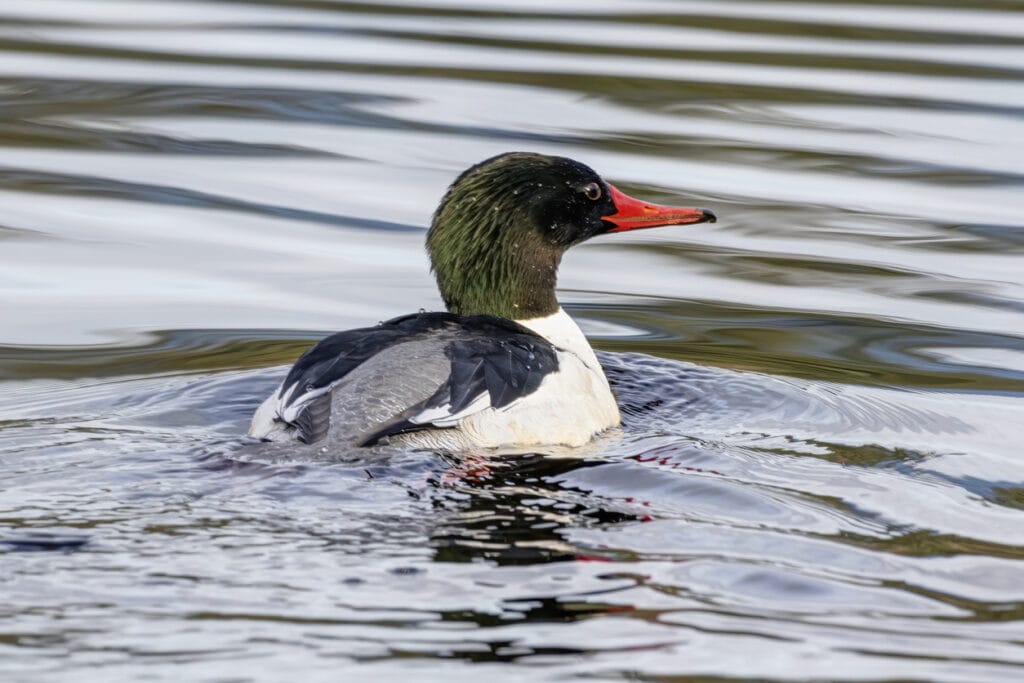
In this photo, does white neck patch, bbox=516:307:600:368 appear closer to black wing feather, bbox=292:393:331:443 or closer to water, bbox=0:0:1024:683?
water, bbox=0:0:1024:683

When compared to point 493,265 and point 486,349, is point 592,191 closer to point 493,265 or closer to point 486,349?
point 493,265

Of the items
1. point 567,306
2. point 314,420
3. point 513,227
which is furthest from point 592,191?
point 314,420

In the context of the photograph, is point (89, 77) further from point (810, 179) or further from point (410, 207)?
point (810, 179)

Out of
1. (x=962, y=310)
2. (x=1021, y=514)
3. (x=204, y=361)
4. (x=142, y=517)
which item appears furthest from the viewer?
(x=962, y=310)

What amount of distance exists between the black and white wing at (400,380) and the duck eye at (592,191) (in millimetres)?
1054

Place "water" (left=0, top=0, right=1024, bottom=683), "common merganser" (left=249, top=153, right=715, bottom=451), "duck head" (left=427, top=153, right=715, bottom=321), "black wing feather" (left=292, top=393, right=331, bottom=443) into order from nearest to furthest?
"water" (left=0, top=0, right=1024, bottom=683) → "black wing feather" (left=292, top=393, right=331, bottom=443) → "common merganser" (left=249, top=153, right=715, bottom=451) → "duck head" (left=427, top=153, right=715, bottom=321)

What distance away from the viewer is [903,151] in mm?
11148

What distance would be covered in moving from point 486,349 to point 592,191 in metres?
1.33

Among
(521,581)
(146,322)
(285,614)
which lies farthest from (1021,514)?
(146,322)

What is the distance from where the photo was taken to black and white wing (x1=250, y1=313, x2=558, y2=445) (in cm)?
605

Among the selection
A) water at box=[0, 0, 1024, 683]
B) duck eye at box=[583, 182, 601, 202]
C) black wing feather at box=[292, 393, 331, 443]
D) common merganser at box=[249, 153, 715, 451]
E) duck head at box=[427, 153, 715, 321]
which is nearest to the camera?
water at box=[0, 0, 1024, 683]

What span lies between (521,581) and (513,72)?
8242 mm

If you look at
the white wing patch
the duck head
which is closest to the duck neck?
the duck head

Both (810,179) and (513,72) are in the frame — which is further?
(513,72)
